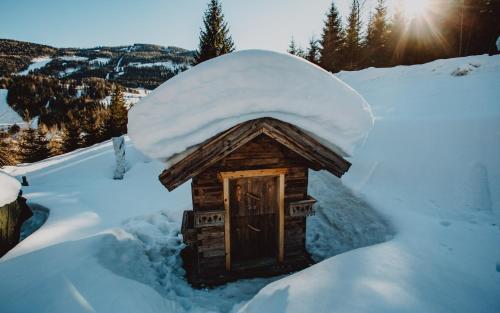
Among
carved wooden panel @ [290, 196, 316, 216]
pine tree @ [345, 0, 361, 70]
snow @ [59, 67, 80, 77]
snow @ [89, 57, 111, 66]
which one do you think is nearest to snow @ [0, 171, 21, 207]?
carved wooden panel @ [290, 196, 316, 216]

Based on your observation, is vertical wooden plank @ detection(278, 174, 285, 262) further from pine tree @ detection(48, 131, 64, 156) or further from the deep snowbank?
pine tree @ detection(48, 131, 64, 156)

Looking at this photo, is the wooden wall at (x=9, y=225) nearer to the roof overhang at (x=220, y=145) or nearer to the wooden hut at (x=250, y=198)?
the wooden hut at (x=250, y=198)

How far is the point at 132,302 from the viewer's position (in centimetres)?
386

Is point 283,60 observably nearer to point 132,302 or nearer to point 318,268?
point 318,268

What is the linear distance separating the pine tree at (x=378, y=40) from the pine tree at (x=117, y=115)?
94.4ft

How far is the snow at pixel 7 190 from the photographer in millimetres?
6145

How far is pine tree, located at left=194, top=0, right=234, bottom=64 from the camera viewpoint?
66.2 ft

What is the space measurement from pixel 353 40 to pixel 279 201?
110 feet

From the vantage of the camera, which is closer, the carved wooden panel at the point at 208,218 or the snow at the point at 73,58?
the carved wooden panel at the point at 208,218

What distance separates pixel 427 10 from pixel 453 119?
22.7 meters

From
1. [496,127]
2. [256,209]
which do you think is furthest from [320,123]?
[496,127]

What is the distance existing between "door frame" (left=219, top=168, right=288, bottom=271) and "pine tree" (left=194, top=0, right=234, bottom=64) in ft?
56.0

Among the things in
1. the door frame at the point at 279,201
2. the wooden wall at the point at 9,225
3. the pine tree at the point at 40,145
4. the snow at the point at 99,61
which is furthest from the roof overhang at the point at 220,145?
the snow at the point at 99,61

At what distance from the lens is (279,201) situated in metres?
5.40
